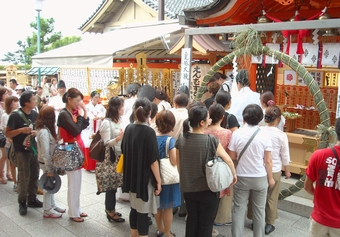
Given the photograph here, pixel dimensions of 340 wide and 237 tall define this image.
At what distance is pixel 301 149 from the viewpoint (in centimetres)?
601

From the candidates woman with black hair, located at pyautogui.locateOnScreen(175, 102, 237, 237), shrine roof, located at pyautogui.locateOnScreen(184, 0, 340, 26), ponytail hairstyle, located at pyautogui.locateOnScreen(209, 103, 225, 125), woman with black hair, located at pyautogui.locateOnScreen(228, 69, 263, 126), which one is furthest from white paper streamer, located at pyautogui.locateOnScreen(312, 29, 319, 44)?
woman with black hair, located at pyautogui.locateOnScreen(175, 102, 237, 237)

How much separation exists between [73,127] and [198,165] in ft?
6.71

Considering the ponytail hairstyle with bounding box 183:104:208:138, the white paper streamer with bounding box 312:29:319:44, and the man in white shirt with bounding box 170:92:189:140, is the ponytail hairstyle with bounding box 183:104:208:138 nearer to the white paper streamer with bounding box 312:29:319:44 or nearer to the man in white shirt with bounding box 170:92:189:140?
the man in white shirt with bounding box 170:92:189:140

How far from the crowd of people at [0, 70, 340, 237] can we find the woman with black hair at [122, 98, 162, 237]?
11 millimetres

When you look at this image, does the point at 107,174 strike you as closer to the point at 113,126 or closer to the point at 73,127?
the point at 113,126

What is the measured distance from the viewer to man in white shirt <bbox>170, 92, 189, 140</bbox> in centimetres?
478

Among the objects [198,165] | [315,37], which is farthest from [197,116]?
[315,37]

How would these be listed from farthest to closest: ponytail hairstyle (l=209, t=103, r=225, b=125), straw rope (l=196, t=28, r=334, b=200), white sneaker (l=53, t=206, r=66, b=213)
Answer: white sneaker (l=53, t=206, r=66, b=213), straw rope (l=196, t=28, r=334, b=200), ponytail hairstyle (l=209, t=103, r=225, b=125)

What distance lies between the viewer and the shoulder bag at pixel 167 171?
150 inches

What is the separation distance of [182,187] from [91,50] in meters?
6.79

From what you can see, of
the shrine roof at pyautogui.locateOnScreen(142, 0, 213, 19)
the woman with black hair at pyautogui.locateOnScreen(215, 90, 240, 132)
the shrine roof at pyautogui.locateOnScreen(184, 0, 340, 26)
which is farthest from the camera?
the shrine roof at pyautogui.locateOnScreen(142, 0, 213, 19)

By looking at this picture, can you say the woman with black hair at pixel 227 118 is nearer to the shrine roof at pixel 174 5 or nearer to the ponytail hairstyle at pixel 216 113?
the ponytail hairstyle at pixel 216 113

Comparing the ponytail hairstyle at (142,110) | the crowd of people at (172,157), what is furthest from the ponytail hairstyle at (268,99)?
the ponytail hairstyle at (142,110)

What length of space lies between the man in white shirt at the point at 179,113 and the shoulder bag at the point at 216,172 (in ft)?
4.58
